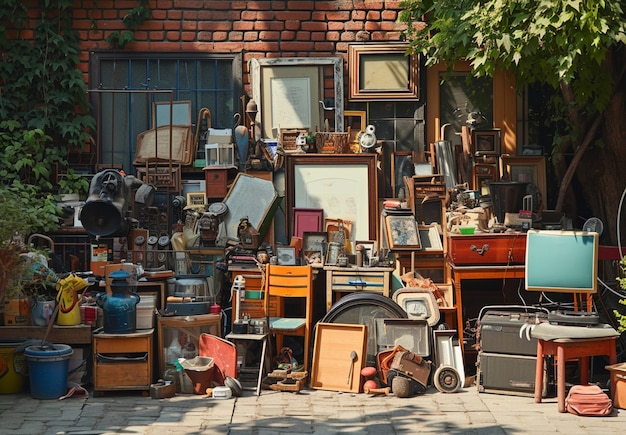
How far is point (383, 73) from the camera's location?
32.8ft

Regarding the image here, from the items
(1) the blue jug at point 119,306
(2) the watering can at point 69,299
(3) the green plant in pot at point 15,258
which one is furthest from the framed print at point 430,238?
(3) the green plant in pot at point 15,258

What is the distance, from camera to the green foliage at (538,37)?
25.6ft

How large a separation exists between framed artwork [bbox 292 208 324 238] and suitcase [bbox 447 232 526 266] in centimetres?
164

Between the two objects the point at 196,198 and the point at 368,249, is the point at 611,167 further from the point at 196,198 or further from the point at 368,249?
the point at 196,198

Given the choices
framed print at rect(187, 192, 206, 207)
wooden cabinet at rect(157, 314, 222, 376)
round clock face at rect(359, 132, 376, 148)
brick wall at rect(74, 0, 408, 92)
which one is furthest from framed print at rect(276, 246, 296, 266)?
brick wall at rect(74, 0, 408, 92)

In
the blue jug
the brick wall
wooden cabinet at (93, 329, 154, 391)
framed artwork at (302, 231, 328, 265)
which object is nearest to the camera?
wooden cabinet at (93, 329, 154, 391)

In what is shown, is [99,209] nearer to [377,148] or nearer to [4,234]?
[4,234]

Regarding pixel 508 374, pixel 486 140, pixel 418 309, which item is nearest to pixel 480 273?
pixel 418 309

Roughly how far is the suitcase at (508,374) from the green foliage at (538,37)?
93.5 inches

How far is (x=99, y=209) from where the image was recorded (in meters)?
8.63

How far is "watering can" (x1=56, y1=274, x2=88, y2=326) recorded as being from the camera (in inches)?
319

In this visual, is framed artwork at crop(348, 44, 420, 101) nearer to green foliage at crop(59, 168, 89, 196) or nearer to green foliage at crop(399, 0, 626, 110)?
green foliage at crop(399, 0, 626, 110)

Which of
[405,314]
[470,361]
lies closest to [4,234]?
[405,314]

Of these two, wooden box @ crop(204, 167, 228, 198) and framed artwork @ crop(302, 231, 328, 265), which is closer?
framed artwork @ crop(302, 231, 328, 265)
